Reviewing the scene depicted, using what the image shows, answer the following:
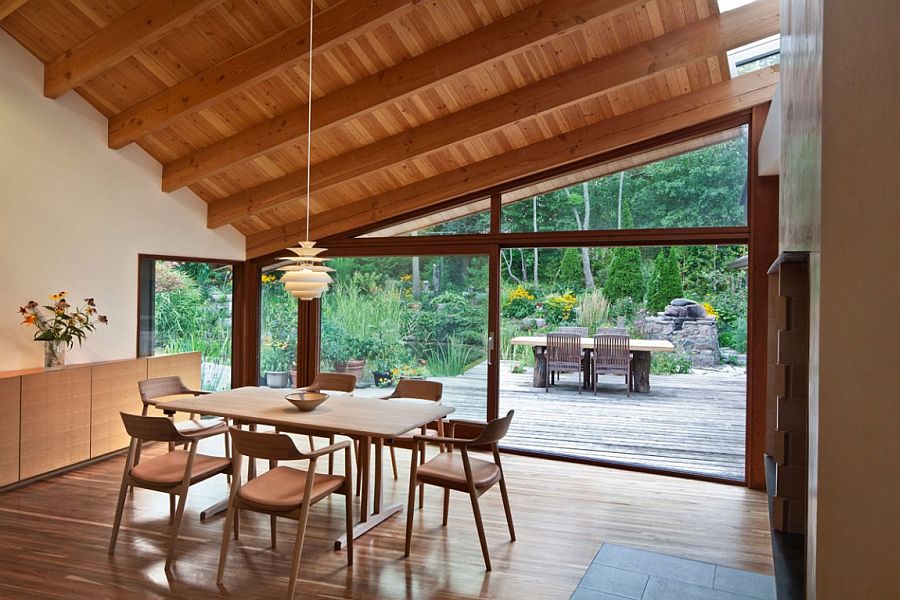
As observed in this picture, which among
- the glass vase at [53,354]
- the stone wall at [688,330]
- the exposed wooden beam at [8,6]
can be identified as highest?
the exposed wooden beam at [8,6]

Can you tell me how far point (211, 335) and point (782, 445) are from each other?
5826 millimetres

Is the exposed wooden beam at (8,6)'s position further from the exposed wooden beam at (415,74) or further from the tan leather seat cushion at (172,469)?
the tan leather seat cushion at (172,469)

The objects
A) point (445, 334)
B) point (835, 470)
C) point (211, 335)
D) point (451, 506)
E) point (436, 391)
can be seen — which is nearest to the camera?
point (835, 470)

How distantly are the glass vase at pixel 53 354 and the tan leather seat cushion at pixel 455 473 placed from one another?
320cm

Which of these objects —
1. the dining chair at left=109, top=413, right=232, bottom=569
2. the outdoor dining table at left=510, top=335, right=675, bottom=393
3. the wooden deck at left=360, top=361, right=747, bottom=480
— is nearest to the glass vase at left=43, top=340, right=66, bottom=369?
the dining chair at left=109, top=413, right=232, bottom=569

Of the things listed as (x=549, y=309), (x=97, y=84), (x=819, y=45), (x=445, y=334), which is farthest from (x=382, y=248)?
(x=819, y=45)

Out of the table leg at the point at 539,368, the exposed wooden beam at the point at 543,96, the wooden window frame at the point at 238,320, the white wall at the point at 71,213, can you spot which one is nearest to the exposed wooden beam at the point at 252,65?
the white wall at the point at 71,213

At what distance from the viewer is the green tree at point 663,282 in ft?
18.7

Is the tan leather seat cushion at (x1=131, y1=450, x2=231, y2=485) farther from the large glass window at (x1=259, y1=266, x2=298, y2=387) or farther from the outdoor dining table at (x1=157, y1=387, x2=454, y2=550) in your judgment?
the large glass window at (x1=259, y1=266, x2=298, y2=387)

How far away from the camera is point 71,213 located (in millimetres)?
4984

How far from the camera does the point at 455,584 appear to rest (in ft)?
10.1

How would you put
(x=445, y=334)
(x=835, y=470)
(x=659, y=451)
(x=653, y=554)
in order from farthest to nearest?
(x=445, y=334), (x=659, y=451), (x=653, y=554), (x=835, y=470)

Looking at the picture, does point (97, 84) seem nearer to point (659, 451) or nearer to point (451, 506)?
point (451, 506)

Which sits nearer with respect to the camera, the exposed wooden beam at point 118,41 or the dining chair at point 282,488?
the dining chair at point 282,488
